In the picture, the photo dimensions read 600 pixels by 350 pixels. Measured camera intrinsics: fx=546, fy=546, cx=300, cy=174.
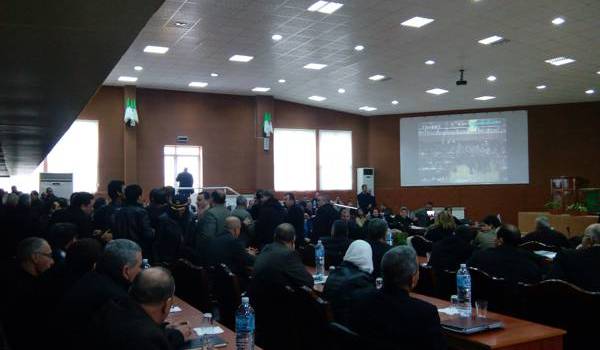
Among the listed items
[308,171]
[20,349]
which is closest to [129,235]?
[20,349]

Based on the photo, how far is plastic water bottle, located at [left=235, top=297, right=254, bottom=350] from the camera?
121 inches

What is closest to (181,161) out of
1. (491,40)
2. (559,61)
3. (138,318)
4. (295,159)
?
(295,159)

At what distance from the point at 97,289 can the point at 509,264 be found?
10.6ft

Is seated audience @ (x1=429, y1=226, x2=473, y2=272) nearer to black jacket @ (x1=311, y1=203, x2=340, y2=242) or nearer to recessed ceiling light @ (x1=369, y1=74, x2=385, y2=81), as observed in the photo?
black jacket @ (x1=311, y1=203, x2=340, y2=242)

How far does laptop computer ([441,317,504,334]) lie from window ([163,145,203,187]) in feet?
48.8

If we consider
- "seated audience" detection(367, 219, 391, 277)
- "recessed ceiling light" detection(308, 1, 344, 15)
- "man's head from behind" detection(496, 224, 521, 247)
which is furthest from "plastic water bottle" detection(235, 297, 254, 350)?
"recessed ceiling light" detection(308, 1, 344, 15)

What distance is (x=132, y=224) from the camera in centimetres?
619

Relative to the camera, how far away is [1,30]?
2.87 meters

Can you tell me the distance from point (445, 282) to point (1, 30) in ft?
12.7

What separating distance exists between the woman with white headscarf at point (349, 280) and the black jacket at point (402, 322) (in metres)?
0.97

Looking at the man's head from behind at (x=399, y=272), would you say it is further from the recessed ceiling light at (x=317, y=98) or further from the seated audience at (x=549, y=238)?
the recessed ceiling light at (x=317, y=98)

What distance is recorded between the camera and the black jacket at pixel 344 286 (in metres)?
3.79

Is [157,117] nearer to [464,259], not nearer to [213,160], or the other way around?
[213,160]

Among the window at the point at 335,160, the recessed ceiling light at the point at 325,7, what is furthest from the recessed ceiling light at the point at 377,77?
the recessed ceiling light at the point at 325,7
